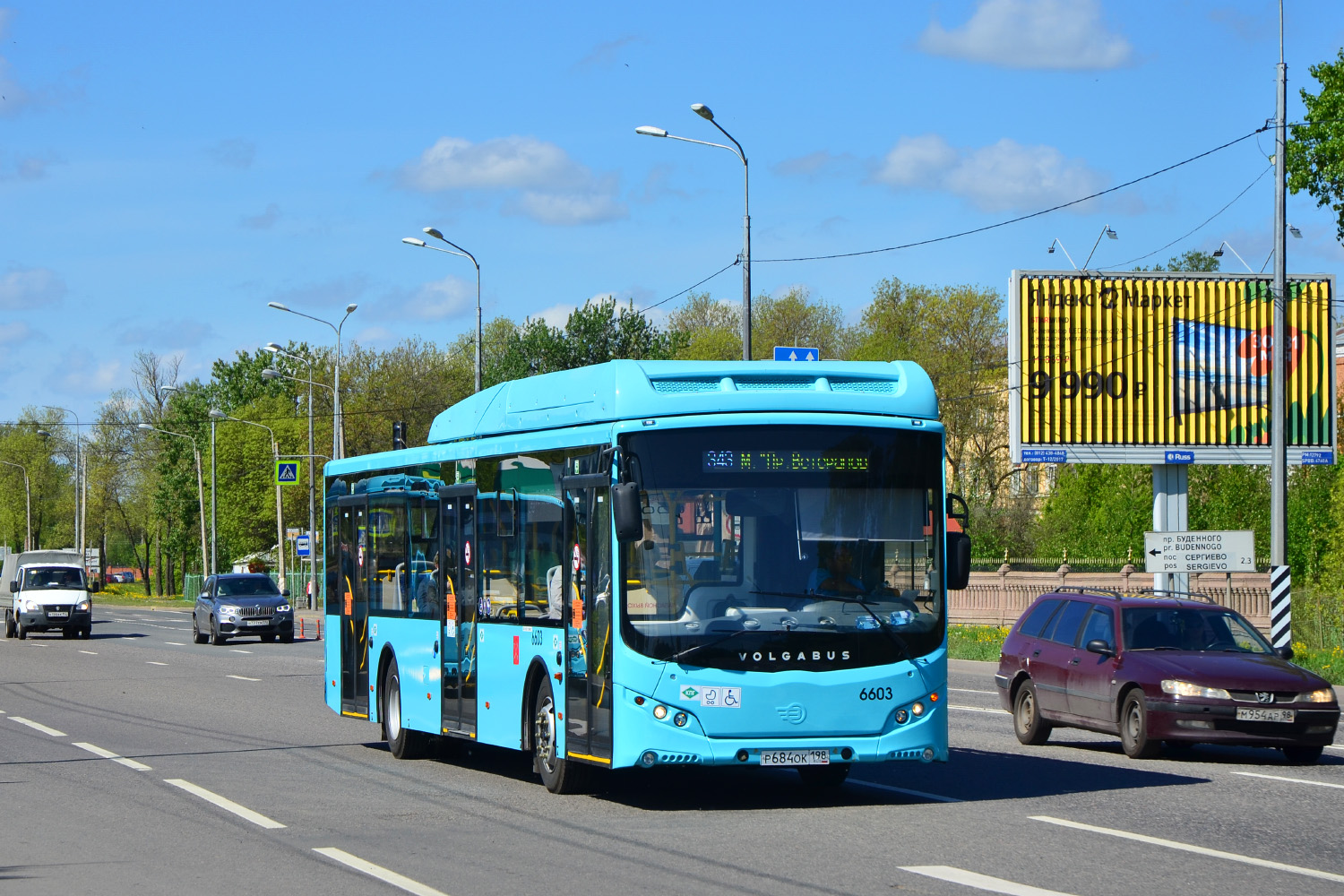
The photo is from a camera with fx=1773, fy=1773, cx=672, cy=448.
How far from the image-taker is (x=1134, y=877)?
887 centimetres

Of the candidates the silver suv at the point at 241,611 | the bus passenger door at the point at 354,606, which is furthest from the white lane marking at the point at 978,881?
the silver suv at the point at 241,611

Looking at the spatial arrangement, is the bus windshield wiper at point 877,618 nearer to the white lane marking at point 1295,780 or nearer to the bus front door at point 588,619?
the bus front door at point 588,619

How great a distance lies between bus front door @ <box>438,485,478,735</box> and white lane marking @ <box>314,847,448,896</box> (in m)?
4.09

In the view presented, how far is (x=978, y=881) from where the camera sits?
28.6ft

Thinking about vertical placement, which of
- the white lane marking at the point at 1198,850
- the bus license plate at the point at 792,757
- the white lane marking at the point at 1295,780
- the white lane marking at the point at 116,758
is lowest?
the white lane marking at the point at 116,758

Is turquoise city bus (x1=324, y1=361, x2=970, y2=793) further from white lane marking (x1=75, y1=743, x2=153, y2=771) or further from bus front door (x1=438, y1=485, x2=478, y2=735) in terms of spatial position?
white lane marking (x1=75, y1=743, x2=153, y2=771)

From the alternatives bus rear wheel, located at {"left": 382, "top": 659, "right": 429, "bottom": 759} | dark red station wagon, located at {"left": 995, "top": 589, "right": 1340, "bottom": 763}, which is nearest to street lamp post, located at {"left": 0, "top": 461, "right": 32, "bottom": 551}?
bus rear wheel, located at {"left": 382, "top": 659, "right": 429, "bottom": 759}

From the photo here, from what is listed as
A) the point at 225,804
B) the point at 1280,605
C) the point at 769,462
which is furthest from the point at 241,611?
the point at 769,462

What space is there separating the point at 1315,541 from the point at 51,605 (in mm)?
37906

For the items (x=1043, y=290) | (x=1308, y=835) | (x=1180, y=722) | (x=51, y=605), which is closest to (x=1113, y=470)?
(x=1043, y=290)

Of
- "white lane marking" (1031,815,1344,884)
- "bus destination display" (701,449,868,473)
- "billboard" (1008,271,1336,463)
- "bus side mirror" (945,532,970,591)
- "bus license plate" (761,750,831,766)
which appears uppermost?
"billboard" (1008,271,1336,463)

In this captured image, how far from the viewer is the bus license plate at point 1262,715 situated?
14781mm

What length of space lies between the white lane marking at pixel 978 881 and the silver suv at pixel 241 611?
3526 centimetres

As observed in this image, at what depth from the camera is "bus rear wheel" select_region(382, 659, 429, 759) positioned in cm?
1595
